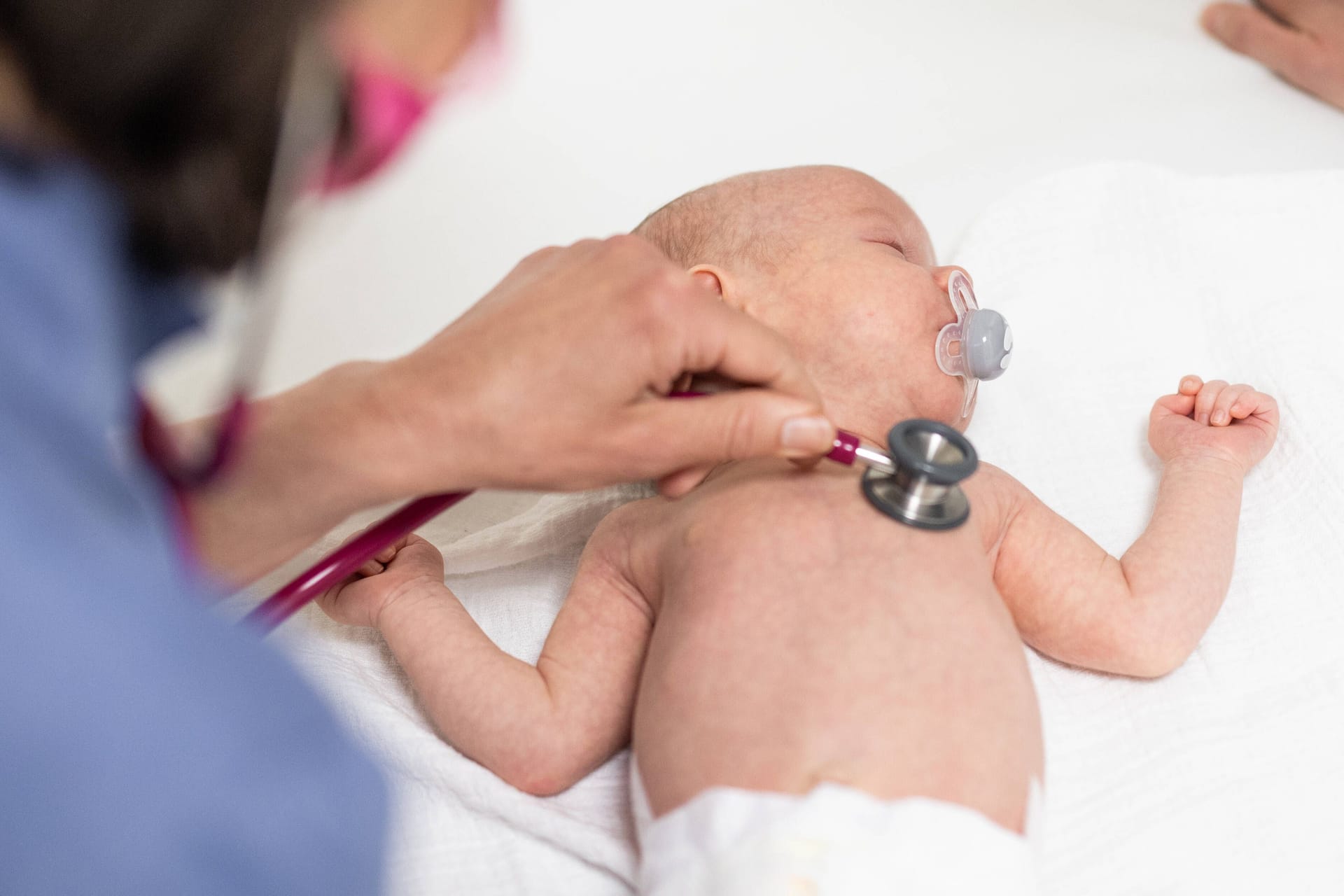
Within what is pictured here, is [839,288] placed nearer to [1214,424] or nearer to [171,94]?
[1214,424]

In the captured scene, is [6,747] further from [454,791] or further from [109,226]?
[454,791]

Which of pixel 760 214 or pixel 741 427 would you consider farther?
pixel 760 214

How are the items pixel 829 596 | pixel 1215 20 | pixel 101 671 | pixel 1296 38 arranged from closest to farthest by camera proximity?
pixel 101 671 → pixel 829 596 → pixel 1296 38 → pixel 1215 20

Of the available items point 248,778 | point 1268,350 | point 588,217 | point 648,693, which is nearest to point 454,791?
point 648,693

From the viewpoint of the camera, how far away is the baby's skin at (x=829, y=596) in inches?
38.1

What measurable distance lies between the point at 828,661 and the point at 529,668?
0.34m

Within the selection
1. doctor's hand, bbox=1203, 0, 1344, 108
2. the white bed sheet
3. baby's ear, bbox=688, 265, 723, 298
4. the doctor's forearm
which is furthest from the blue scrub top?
doctor's hand, bbox=1203, 0, 1344, 108

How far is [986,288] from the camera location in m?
1.66

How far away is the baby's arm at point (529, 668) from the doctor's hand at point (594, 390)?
28 centimetres

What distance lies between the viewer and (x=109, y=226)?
60 cm

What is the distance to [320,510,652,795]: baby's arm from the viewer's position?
113 cm

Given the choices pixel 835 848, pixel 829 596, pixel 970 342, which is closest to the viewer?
pixel 835 848

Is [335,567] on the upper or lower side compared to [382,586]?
upper

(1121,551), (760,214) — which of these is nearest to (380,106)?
(760,214)
